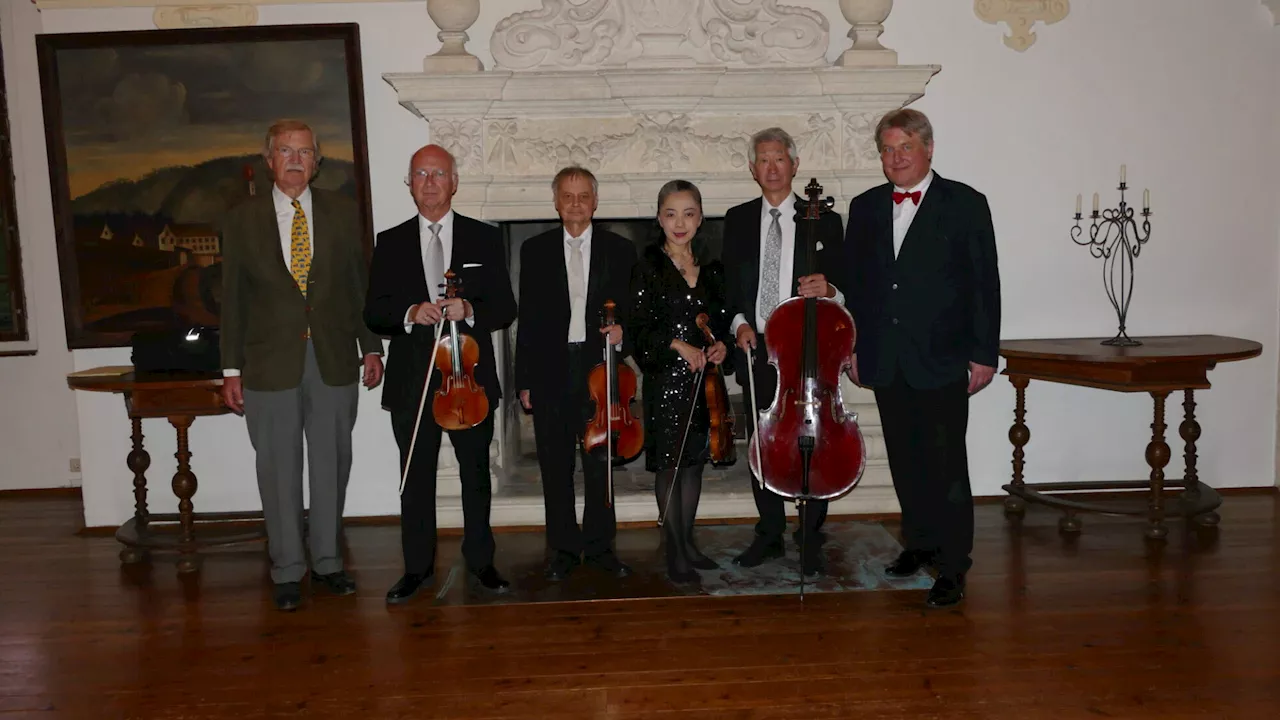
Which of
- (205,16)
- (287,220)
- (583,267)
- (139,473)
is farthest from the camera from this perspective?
(205,16)

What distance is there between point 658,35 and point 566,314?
1.63m

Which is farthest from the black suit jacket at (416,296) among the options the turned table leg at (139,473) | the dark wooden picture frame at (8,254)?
the dark wooden picture frame at (8,254)

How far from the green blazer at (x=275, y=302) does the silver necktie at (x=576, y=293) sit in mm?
804

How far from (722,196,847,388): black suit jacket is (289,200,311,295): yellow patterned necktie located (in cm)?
148

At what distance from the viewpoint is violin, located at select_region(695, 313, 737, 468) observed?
335 centimetres

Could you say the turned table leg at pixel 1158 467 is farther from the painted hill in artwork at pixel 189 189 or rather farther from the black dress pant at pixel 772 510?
the painted hill in artwork at pixel 189 189

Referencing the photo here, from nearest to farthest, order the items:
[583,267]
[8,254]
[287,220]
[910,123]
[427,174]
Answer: [910,123]
[427,174]
[287,220]
[583,267]
[8,254]

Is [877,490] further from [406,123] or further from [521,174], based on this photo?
[406,123]

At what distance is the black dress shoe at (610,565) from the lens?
3.78m

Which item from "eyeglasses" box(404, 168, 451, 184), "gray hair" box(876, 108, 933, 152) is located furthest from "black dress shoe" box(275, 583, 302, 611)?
"gray hair" box(876, 108, 933, 152)

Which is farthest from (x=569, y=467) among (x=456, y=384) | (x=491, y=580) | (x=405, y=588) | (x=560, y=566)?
(x=405, y=588)

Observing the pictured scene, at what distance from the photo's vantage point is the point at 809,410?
3.17 meters

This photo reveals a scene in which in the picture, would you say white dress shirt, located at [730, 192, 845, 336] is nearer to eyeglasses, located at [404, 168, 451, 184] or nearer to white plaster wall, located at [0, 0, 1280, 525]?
eyeglasses, located at [404, 168, 451, 184]

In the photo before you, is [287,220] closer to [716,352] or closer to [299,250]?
[299,250]
